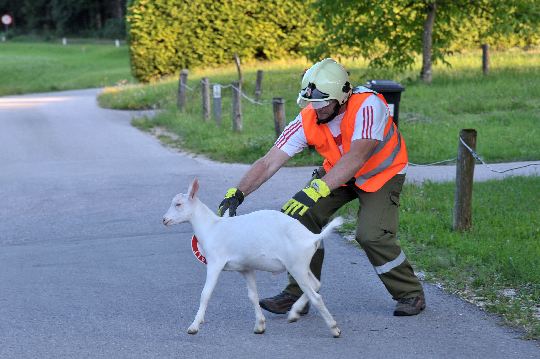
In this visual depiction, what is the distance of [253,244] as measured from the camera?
6.50 m

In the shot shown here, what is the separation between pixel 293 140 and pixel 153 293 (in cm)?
188

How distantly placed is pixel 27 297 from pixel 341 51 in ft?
67.6

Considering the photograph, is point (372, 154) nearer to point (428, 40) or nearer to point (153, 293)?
point (153, 293)

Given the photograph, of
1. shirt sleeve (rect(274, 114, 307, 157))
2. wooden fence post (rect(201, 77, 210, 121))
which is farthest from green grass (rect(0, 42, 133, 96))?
shirt sleeve (rect(274, 114, 307, 157))

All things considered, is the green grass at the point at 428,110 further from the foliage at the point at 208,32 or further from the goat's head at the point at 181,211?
the goat's head at the point at 181,211

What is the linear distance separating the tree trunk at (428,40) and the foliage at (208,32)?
9556 mm

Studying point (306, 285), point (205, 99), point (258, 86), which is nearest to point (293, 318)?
point (306, 285)

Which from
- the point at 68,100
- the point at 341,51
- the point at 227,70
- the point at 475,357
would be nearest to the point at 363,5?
the point at 341,51

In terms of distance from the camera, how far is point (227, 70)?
113 ft

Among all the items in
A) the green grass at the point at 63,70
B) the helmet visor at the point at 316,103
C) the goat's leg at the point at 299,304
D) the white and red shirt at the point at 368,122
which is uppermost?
the helmet visor at the point at 316,103

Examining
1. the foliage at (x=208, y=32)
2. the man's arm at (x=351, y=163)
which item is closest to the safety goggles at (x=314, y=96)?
the man's arm at (x=351, y=163)

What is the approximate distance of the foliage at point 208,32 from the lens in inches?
1390

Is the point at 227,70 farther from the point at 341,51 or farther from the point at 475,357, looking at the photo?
the point at 475,357

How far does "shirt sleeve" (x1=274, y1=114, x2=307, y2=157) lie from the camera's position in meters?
7.18
